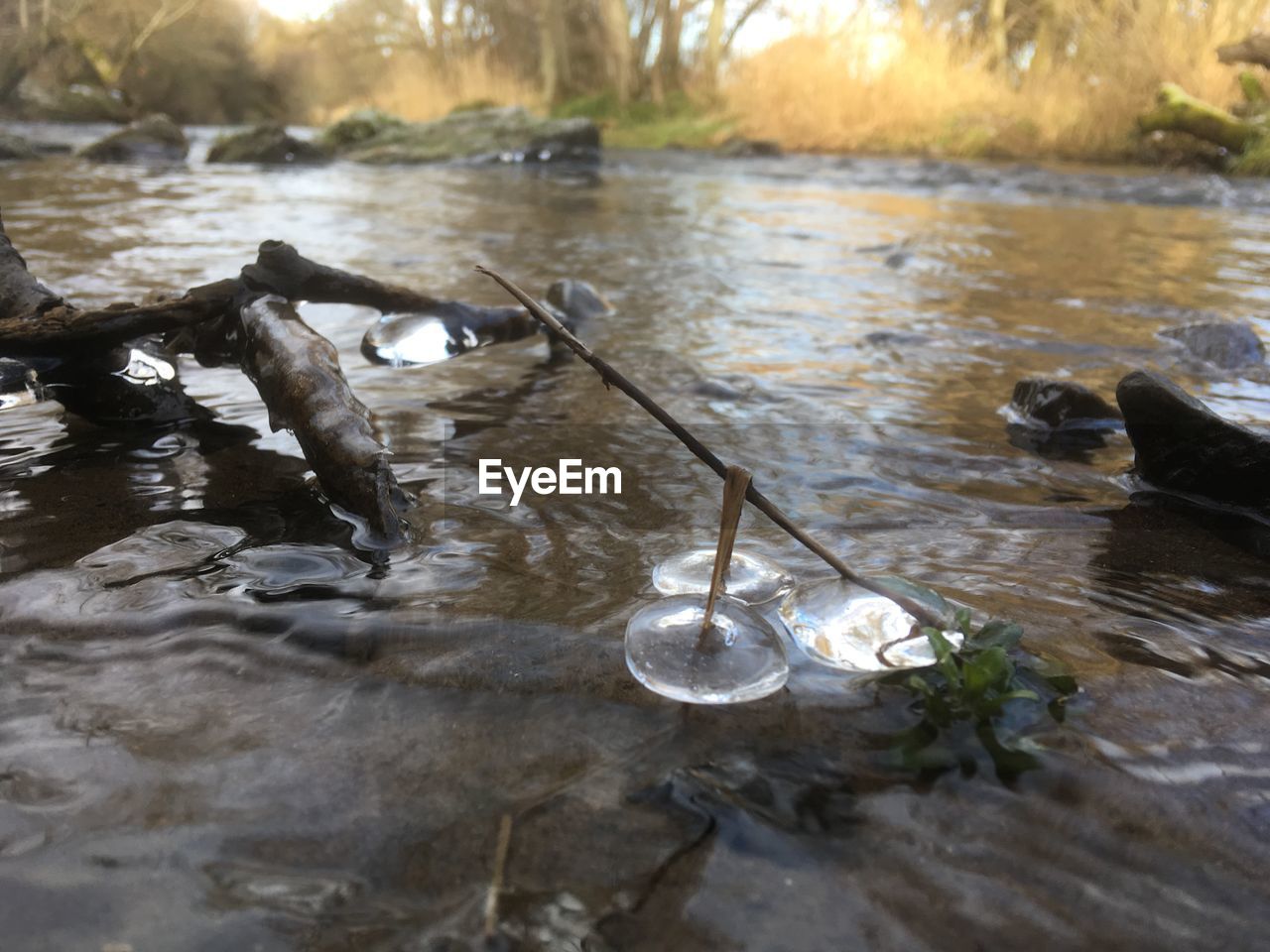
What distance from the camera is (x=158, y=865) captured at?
811 millimetres

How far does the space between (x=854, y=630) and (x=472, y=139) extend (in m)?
14.1

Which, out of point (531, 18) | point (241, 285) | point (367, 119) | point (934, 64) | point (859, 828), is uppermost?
point (531, 18)

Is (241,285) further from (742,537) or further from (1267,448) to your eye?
(1267,448)

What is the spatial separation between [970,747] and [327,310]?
9.74ft

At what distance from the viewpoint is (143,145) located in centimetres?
1174

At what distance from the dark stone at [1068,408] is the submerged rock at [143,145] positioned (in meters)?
12.1

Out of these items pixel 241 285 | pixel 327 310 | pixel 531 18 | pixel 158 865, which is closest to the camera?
pixel 158 865

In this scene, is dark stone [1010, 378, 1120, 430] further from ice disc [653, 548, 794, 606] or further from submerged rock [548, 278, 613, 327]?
submerged rock [548, 278, 613, 327]

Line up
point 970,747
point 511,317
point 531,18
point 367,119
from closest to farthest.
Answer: point 970,747 < point 511,317 < point 367,119 < point 531,18

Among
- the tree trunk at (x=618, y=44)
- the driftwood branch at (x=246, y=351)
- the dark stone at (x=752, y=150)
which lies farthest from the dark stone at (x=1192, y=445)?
the tree trunk at (x=618, y=44)

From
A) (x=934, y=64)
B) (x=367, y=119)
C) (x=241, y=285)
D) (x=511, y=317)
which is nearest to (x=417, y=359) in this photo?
(x=511, y=317)

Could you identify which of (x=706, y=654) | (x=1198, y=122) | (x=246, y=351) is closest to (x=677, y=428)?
(x=706, y=654)

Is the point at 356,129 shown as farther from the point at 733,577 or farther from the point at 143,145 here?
the point at 733,577

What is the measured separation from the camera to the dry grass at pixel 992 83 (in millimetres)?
13758
